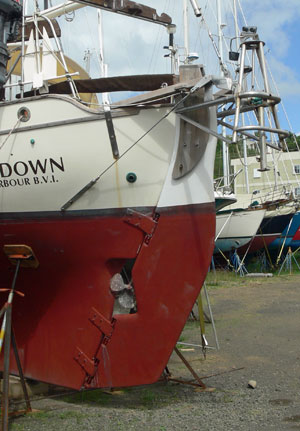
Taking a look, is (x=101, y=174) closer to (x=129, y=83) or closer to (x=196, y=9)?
(x=129, y=83)

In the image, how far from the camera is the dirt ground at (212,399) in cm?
541

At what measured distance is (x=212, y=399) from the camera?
6.21m

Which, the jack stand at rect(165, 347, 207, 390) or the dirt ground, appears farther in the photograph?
the jack stand at rect(165, 347, 207, 390)

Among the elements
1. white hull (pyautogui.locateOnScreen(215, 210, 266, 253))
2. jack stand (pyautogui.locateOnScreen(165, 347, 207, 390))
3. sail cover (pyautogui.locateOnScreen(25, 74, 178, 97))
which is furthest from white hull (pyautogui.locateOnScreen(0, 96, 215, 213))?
white hull (pyautogui.locateOnScreen(215, 210, 266, 253))

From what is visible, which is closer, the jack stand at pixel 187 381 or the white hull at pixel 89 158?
the white hull at pixel 89 158

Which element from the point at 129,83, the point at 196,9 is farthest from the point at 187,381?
the point at 196,9

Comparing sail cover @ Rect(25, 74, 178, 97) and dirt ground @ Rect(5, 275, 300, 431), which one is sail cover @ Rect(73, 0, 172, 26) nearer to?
sail cover @ Rect(25, 74, 178, 97)

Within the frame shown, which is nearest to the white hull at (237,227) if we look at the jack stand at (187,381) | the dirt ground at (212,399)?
the dirt ground at (212,399)

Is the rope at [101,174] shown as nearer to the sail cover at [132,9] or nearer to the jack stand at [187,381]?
the sail cover at [132,9]

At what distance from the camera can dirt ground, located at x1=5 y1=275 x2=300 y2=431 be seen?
5.41m

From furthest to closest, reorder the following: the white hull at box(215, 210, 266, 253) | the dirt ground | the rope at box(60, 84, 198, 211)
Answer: the white hull at box(215, 210, 266, 253)
the rope at box(60, 84, 198, 211)
the dirt ground

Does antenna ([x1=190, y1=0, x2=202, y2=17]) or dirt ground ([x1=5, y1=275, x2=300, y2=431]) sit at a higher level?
antenna ([x1=190, y1=0, x2=202, y2=17])

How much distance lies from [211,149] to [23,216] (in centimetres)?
235

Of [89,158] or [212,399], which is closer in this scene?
[89,158]
